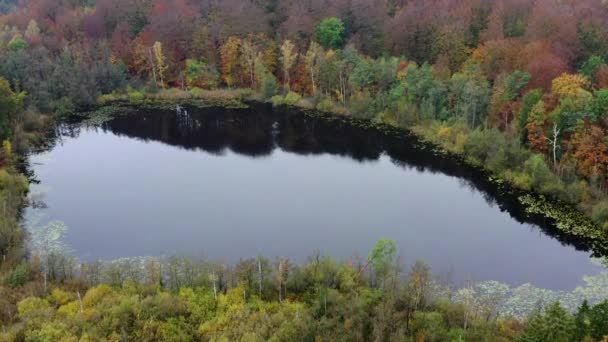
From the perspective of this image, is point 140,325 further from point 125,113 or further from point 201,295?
point 125,113

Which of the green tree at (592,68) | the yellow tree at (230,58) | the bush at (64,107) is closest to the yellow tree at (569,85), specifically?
the green tree at (592,68)

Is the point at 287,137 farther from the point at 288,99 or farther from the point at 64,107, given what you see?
the point at 64,107

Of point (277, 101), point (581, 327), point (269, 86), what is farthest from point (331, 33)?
point (581, 327)

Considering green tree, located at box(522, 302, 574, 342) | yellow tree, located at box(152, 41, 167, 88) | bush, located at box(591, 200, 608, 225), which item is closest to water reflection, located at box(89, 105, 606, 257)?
bush, located at box(591, 200, 608, 225)

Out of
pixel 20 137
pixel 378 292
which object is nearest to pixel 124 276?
pixel 378 292

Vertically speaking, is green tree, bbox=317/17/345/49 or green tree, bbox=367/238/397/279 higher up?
green tree, bbox=317/17/345/49

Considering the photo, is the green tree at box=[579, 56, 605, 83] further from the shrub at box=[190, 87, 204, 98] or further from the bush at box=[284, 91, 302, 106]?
the shrub at box=[190, 87, 204, 98]

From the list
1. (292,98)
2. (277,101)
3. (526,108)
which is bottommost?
(277,101)

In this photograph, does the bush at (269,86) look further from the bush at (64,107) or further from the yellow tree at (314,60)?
the bush at (64,107)
